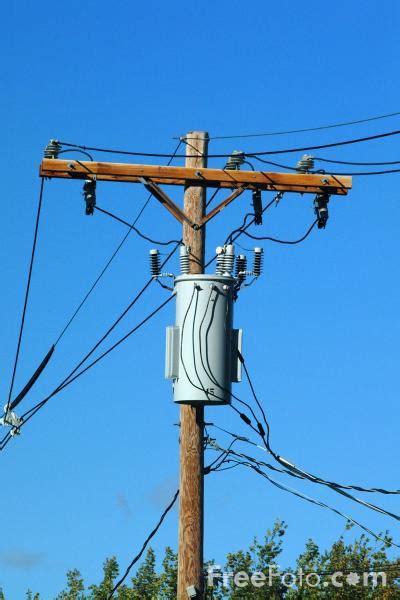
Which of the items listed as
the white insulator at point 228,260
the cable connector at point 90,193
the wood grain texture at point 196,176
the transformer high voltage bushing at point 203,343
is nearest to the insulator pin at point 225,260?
the white insulator at point 228,260

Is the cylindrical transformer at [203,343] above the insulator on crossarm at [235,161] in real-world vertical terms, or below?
below

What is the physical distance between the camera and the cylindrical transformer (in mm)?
16375

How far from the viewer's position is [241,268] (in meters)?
17.2

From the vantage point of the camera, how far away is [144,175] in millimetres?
17281

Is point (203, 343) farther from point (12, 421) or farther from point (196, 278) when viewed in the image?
point (12, 421)

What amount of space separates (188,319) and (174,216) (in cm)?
132

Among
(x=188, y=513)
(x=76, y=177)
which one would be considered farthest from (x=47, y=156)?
(x=188, y=513)

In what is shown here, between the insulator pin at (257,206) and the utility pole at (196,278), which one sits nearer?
the utility pole at (196,278)

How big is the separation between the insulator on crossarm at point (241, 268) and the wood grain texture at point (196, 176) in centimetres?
87

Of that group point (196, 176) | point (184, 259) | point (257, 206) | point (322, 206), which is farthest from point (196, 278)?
point (322, 206)

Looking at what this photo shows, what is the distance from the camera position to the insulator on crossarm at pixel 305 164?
58.3ft

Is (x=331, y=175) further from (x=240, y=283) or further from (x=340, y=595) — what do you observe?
(x=340, y=595)

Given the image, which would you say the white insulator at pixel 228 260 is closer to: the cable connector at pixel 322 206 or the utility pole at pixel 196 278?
the utility pole at pixel 196 278

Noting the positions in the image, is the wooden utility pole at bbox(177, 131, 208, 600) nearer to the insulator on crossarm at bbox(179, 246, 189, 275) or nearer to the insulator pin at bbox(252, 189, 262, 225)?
the insulator on crossarm at bbox(179, 246, 189, 275)
